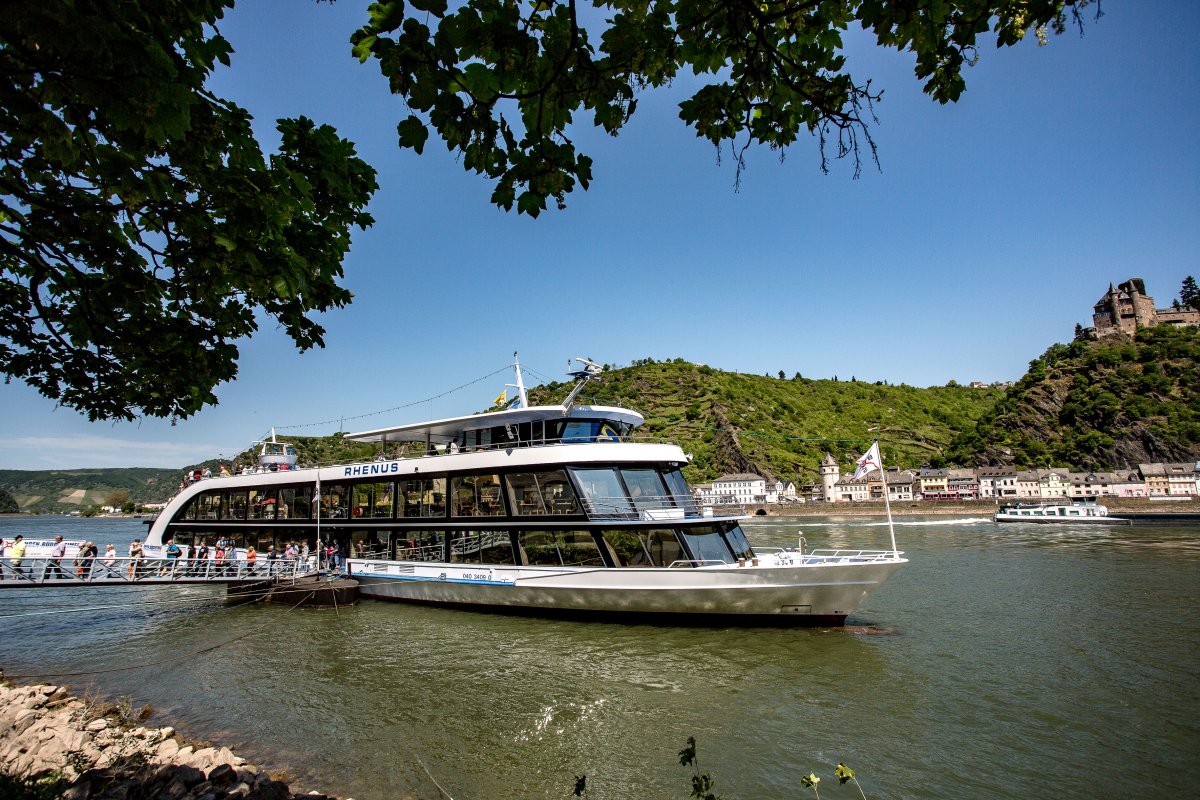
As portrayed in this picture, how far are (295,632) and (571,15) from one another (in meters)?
16.9

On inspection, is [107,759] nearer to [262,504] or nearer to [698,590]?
[698,590]

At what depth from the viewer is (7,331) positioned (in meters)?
4.75

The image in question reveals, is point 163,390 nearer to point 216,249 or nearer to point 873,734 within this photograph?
point 216,249

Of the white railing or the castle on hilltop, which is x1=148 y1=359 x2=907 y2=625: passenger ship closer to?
the white railing

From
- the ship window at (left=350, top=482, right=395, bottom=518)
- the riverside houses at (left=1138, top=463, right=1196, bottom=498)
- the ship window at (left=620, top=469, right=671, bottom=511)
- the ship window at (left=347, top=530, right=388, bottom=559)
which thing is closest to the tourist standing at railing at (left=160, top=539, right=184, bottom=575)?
the ship window at (left=347, top=530, right=388, bottom=559)

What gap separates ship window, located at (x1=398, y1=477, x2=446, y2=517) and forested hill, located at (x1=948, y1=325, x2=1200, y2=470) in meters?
117

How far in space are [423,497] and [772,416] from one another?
144 metres

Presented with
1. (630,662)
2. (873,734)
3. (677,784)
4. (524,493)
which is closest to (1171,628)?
(873,734)

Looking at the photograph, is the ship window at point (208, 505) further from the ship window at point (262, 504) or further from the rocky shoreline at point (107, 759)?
the rocky shoreline at point (107, 759)

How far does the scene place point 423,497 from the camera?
59.6 ft

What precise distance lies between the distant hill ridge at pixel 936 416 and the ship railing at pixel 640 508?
43.4 metres

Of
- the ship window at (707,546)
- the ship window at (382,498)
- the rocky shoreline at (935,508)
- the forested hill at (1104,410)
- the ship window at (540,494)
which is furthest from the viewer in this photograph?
the forested hill at (1104,410)

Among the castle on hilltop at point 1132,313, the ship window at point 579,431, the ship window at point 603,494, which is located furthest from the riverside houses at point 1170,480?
the ship window at point 603,494

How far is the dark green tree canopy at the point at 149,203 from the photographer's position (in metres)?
2.54
